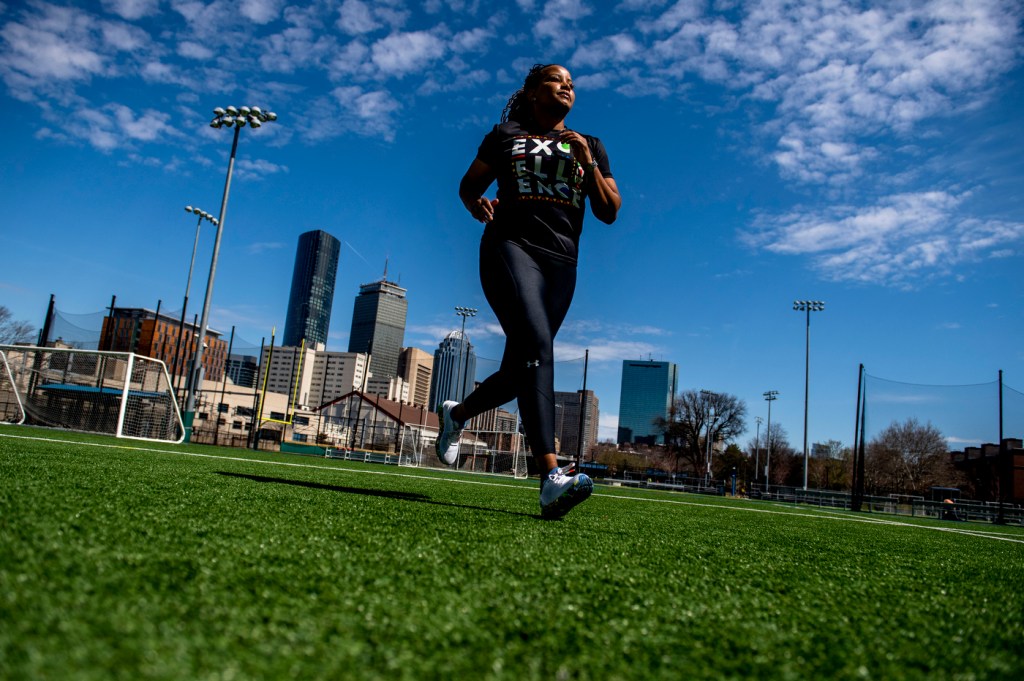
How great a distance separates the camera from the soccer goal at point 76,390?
1202 centimetres

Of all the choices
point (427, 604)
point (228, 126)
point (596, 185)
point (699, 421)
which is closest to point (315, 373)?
point (699, 421)

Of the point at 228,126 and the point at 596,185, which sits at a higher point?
the point at 228,126

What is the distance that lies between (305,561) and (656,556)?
1082 mm

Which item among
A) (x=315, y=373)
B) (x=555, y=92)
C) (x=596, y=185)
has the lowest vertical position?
(x=596, y=185)

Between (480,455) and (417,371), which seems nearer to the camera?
(480,455)

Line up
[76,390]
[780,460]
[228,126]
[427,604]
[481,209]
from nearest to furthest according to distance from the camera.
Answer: [427,604] → [481,209] → [76,390] → [228,126] → [780,460]

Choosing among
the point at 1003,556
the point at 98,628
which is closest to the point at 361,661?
the point at 98,628

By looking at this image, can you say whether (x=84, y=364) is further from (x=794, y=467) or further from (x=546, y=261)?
(x=794, y=467)

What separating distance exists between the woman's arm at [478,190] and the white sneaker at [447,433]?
1158mm

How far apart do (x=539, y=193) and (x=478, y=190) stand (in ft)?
1.33

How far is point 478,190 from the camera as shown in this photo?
3.27 metres

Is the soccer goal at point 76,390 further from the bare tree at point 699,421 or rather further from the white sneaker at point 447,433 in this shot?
the bare tree at point 699,421

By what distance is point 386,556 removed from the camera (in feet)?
4.83

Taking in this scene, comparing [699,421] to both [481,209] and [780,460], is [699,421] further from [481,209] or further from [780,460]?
[481,209]
